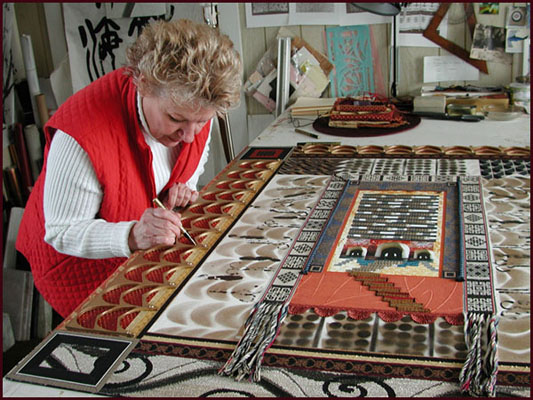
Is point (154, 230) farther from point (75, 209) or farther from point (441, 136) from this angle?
point (441, 136)

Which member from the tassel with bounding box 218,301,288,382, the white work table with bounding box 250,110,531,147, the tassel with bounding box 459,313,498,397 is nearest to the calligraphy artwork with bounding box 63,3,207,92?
the white work table with bounding box 250,110,531,147

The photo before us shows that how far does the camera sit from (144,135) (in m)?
1.55

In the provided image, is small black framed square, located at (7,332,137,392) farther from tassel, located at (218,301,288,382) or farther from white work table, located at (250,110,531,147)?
white work table, located at (250,110,531,147)

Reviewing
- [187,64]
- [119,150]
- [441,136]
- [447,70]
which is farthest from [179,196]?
[447,70]

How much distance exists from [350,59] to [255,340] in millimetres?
2172

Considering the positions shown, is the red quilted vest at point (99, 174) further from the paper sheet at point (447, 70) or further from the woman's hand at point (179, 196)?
the paper sheet at point (447, 70)

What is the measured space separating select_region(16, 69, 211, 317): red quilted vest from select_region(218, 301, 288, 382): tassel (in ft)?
1.81

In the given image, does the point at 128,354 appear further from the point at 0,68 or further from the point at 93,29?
the point at 93,29

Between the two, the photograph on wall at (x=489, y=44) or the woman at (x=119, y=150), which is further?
the photograph on wall at (x=489, y=44)

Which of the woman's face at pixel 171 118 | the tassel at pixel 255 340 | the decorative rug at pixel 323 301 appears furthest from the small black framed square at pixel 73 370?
the woman's face at pixel 171 118

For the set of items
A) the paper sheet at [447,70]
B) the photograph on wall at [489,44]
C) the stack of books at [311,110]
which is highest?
the photograph on wall at [489,44]

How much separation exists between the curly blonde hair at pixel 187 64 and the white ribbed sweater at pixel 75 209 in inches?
9.5

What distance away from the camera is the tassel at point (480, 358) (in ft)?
2.97

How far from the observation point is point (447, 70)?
2.84m
